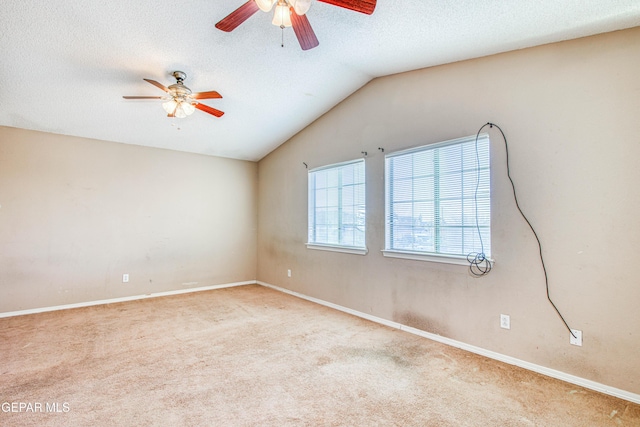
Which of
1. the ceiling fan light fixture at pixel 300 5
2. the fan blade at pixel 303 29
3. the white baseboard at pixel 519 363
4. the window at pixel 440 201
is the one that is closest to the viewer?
the ceiling fan light fixture at pixel 300 5

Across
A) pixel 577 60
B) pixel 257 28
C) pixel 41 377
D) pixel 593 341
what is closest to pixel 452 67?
pixel 577 60

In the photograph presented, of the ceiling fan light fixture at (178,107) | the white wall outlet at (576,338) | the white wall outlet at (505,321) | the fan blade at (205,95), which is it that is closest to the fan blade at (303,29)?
the fan blade at (205,95)

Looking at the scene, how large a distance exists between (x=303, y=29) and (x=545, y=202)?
7.89ft

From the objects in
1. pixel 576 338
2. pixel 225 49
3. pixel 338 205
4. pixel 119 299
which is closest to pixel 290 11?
pixel 225 49

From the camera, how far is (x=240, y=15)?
1.95 metres

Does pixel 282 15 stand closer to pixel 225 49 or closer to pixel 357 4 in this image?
pixel 357 4

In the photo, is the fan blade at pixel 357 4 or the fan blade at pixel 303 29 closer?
the fan blade at pixel 357 4

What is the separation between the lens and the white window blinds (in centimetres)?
426

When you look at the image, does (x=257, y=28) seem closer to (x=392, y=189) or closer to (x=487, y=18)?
(x=487, y=18)

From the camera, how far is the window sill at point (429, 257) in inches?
122

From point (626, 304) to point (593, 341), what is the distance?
370 mm

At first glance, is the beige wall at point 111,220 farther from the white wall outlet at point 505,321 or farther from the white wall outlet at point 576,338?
the white wall outlet at point 576,338

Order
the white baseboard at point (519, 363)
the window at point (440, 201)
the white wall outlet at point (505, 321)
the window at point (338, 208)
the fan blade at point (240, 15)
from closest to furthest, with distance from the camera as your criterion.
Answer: the fan blade at point (240, 15)
the white baseboard at point (519, 363)
the white wall outlet at point (505, 321)
the window at point (440, 201)
the window at point (338, 208)

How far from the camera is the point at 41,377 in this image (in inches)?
98.3
